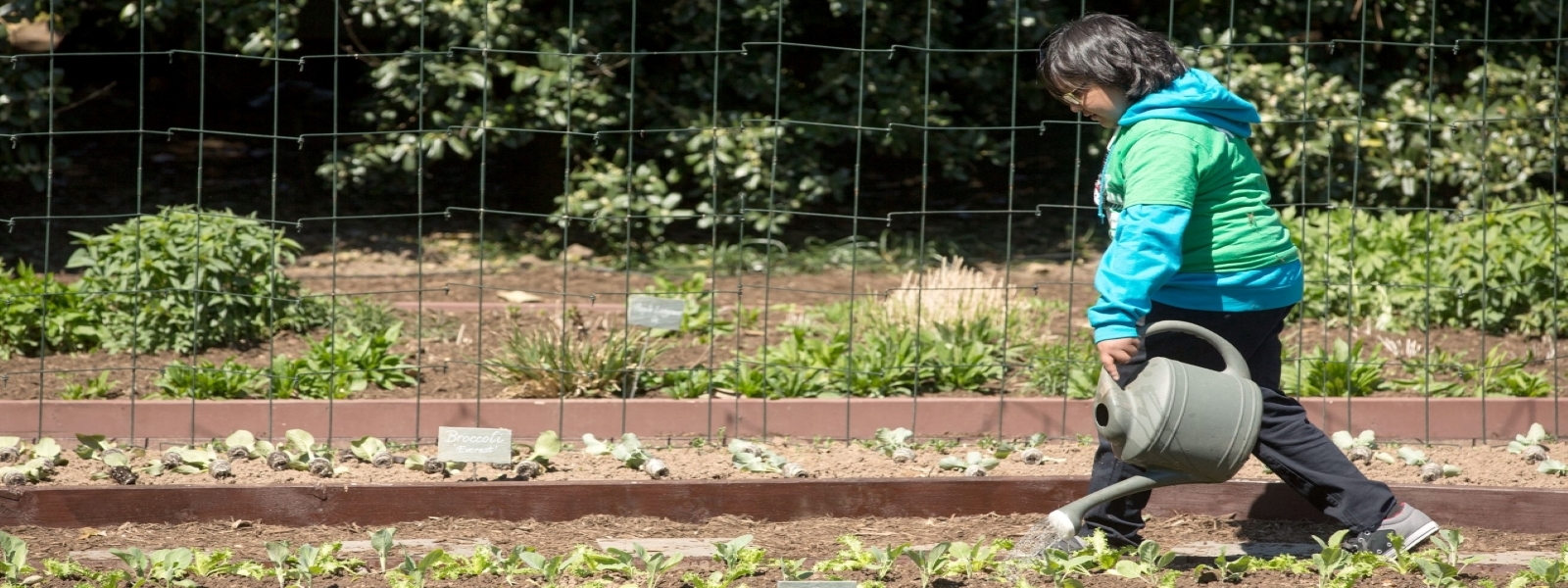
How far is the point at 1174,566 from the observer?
3.27 metres

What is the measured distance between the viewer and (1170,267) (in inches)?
112

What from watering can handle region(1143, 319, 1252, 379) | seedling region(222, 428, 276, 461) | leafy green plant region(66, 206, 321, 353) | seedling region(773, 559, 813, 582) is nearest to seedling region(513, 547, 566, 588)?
seedling region(773, 559, 813, 582)

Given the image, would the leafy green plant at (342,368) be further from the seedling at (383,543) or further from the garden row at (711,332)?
the seedling at (383,543)

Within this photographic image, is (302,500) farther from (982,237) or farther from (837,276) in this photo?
(982,237)

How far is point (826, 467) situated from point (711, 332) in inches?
25.0

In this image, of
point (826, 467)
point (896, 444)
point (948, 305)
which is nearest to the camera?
point (826, 467)

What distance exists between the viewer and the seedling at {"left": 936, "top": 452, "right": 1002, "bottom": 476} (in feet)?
13.1

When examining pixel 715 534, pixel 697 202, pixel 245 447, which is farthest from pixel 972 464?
pixel 697 202

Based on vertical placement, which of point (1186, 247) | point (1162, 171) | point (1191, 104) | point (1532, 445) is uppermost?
point (1191, 104)

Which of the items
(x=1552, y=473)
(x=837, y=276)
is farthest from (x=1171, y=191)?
(x=837, y=276)

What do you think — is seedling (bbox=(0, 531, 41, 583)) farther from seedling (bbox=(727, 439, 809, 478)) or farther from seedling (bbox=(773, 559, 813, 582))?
seedling (bbox=(727, 439, 809, 478))

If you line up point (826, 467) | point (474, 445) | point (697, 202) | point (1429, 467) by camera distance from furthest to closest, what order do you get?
point (697, 202)
point (826, 467)
point (1429, 467)
point (474, 445)

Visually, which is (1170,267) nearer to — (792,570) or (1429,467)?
(792,570)

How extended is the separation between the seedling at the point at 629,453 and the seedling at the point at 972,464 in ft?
2.57
